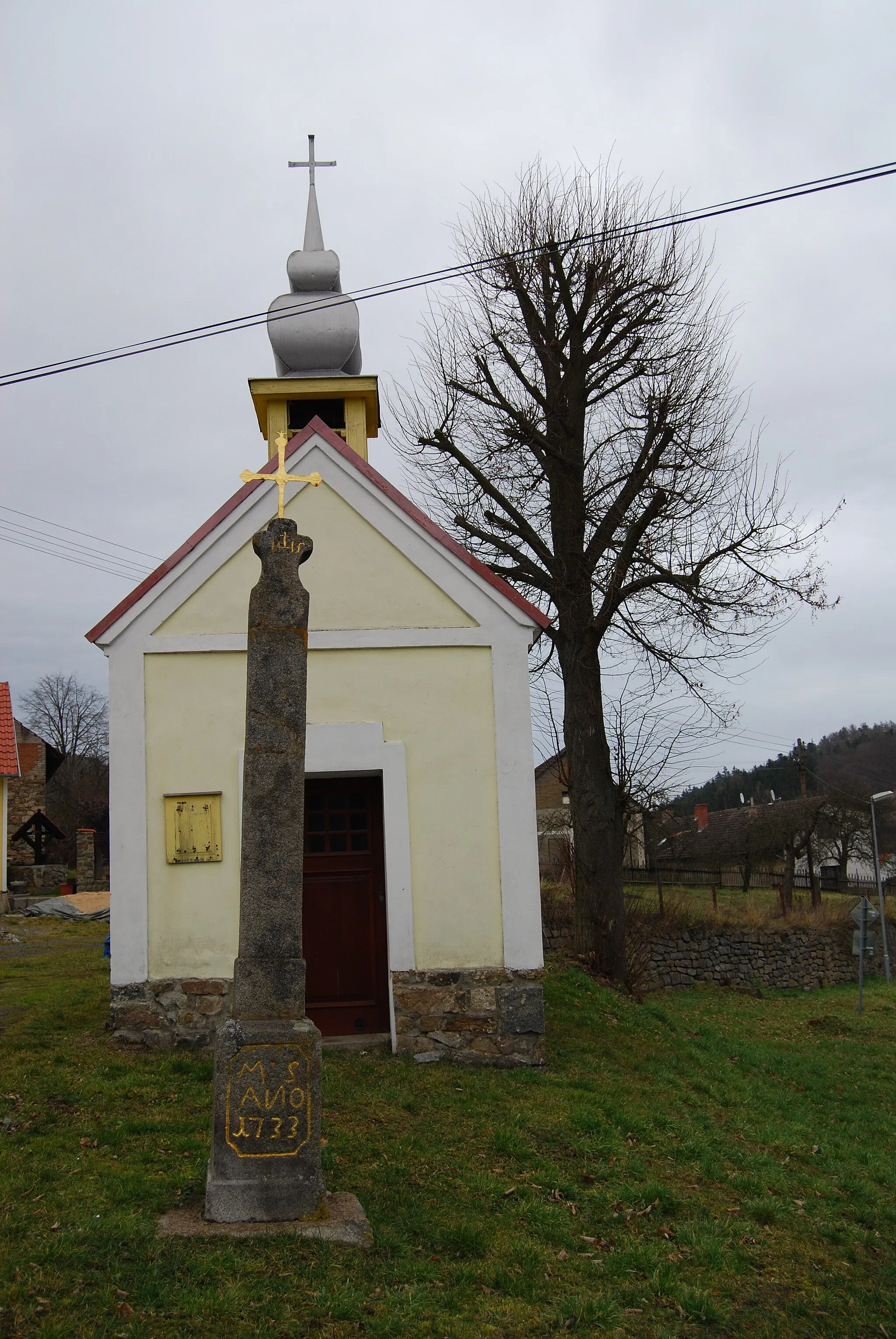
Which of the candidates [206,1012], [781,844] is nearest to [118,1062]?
[206,1012]

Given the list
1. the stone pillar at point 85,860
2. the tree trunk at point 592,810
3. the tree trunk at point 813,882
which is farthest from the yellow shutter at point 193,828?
the tree trunk at point 813,882

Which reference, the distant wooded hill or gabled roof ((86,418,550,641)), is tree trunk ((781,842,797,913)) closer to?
the distant wooded hill

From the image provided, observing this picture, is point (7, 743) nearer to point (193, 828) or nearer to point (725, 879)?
point (193, 828)

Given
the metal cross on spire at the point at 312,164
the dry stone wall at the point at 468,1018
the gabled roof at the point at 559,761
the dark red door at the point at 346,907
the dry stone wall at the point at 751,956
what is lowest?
the dry stone wall at the point at 751,956

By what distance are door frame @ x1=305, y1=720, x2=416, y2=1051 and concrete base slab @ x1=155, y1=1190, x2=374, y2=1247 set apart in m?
3.59

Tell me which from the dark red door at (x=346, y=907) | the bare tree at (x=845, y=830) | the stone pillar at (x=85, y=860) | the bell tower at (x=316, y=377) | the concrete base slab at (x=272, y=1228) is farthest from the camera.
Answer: the bare tree at (x=845, y=830)

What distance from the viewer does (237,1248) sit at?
15.6ft

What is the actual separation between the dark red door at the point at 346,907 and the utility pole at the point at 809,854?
18956 millimetres

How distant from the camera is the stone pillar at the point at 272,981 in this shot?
16.5ft

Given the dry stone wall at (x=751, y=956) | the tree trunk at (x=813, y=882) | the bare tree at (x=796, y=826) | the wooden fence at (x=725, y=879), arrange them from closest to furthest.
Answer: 1. the dry stone wall at (x=751, y=956)
2. the wooden fence at (x=725, y=879)
3. the tree trunk at (x=813, y=882)
4. the bare tree at (x=796, y=826)

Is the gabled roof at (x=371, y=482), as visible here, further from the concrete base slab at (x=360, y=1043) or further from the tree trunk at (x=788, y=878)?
the tree trunk at (x=788, y=878)

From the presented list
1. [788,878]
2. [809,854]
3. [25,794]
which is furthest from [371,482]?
[809,854]

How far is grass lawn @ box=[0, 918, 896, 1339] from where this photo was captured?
4.46 meters

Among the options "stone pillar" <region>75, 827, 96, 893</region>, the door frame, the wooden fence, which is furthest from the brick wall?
the door frame
